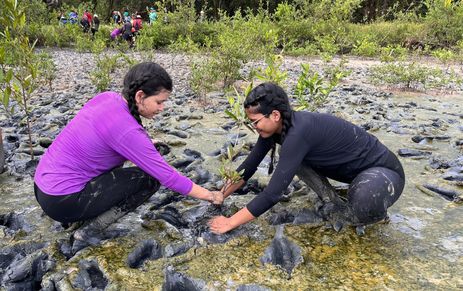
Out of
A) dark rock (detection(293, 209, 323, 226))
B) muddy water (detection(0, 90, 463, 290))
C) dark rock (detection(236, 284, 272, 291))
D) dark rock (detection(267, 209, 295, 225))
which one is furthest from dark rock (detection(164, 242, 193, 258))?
dark rock (detection(293, 209, 323, 226))

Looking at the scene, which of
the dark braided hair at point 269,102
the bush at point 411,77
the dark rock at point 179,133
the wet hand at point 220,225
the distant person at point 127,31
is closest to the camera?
the dark braided hair at point 269,102

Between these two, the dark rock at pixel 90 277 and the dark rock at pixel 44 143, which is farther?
the dark rock at pixel 44 143

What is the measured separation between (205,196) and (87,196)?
32.1 inches

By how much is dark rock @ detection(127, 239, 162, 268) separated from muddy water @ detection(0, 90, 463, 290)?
2.3 inches

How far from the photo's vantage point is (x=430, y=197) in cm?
392

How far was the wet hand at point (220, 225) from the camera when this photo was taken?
121 inches

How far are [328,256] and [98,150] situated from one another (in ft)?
5.71

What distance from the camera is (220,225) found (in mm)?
3129

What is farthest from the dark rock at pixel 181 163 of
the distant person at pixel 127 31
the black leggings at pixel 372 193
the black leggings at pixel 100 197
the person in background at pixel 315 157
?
the distant person at pixel 127 31

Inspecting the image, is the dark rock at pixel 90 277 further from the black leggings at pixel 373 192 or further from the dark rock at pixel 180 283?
the black leggings at pixel 373 192

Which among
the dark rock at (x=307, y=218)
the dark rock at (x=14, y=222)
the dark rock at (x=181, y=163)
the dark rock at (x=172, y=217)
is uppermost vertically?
the dark rock at (x=307, y=218)

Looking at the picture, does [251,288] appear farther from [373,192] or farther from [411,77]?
[411,77]

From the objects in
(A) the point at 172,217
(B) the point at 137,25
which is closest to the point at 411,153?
(A) the point at 172,217

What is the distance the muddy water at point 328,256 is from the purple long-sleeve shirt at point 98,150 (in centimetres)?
51
